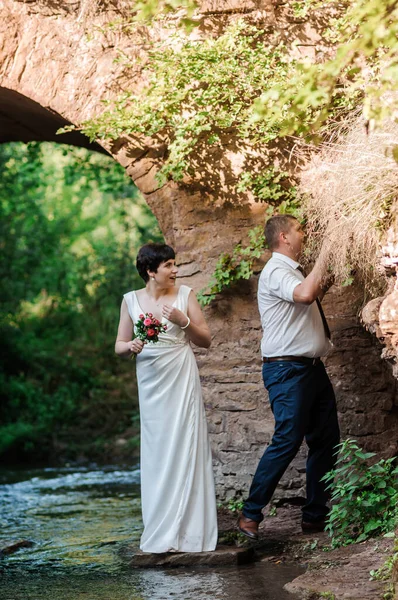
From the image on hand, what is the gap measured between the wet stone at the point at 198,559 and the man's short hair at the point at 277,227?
1.93 metres

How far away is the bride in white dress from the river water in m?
0.29

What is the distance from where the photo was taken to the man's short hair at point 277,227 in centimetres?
562

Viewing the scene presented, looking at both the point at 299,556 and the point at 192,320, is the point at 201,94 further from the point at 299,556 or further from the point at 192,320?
the point at 299,556

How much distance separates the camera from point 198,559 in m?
5.24

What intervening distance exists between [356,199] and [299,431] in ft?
4.82

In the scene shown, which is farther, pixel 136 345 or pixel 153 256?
pixel 153 256

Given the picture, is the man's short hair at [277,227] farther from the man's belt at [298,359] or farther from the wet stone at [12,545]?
the wet stone at [12,545]

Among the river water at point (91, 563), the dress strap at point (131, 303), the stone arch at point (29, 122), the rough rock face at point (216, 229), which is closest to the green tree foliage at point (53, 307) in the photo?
the stone arch at point (29, 122)

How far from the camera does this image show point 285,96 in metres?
4.07

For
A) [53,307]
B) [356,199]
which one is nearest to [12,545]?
[356,199]

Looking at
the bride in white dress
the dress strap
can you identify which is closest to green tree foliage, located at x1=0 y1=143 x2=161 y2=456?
the dress strap

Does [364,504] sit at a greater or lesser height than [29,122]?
lesser

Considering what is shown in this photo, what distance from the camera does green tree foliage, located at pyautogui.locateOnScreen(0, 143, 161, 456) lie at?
1344 centimetres

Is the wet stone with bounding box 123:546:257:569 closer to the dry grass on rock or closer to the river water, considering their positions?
the river water
